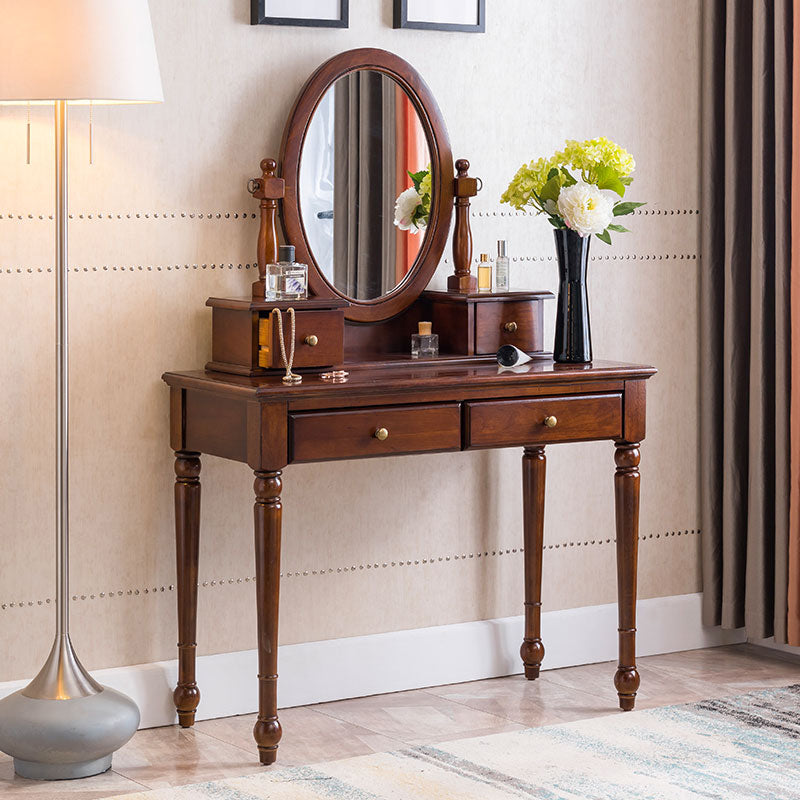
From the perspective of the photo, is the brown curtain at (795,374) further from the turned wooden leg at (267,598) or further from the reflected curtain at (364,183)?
the turned wooden leg at (267,598)

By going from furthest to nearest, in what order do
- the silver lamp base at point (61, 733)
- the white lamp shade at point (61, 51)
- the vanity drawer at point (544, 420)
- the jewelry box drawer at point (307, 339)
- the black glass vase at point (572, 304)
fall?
the black glass vase at point (572, 304) → the vanity drawer at point (544, 420) → the jewelry box drawer at point (307, 339) → the silver lamp base at point (61, 733) → the white lamp shade at point (61, 51)

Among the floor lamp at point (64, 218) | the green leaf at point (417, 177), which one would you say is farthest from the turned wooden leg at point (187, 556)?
the green leaf at point (417, 177)

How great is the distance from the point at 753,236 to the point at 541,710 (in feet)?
4.44

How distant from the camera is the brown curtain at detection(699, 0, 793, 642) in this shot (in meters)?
3.72

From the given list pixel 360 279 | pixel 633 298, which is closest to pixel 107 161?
pixel 360 279

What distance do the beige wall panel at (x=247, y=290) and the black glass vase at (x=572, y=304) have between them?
29 centimetres

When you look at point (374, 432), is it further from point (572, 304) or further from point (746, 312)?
point (746, 312)

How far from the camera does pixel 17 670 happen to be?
317 cm

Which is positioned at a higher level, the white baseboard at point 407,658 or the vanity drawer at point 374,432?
the vanity drawer at point 374,432

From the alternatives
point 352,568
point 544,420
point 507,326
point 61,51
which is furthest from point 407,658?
point 61,51

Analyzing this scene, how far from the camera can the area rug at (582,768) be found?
9.27 ft

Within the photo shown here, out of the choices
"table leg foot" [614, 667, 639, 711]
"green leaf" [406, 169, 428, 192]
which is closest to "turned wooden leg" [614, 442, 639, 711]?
"table leg foot" [614, 667, 639, 711]

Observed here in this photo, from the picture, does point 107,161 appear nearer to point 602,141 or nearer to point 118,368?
point 118,368

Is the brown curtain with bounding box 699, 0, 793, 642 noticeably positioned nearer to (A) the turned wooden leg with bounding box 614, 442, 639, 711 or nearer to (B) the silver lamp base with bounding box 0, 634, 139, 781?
(A) the turned wooden leg with bounding box 614, 442, 639, 711
